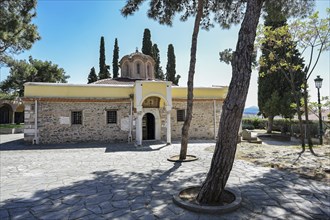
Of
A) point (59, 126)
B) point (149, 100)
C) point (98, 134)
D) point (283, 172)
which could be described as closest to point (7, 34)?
point (59, 126)

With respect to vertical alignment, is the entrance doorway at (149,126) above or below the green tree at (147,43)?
below

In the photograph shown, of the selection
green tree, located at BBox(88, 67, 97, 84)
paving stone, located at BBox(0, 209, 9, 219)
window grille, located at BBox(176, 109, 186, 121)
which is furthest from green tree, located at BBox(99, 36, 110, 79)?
paving stone, located at BBox(0, 209, 9, 219)

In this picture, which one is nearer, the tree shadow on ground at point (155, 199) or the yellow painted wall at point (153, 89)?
the tree shadow on ground at point (155, 199)

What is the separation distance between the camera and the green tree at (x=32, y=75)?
27.2 m

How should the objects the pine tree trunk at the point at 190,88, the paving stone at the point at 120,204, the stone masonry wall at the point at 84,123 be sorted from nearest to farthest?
the paving stone at the point at 120,204
the pine tree trunk at the point at 190,88
the stone masonry wall at the point at 84,123

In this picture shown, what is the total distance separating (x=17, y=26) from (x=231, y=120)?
57.9ft

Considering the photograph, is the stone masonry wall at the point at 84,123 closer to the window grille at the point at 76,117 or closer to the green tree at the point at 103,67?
the window grille at the point at 76,117

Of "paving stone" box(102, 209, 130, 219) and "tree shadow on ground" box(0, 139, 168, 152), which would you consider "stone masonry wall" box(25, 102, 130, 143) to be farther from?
"paving stone" box(102, 209, 130, 219)

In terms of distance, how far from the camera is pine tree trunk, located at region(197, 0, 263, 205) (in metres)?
4.33

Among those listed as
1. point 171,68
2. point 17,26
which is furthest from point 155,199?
point 171,68

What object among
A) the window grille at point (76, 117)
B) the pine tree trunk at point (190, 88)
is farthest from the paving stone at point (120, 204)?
the window grille at point (76, 117)

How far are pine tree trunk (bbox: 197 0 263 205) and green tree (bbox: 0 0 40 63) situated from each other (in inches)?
665

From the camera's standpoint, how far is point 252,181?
6.08 m

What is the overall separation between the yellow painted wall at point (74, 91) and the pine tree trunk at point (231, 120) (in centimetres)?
1271
